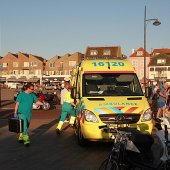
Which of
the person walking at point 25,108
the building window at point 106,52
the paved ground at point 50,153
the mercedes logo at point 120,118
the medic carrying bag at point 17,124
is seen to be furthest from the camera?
the building window at point 106,52

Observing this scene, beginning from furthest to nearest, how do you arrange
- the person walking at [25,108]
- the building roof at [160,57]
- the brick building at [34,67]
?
the brick building at [34,67]
the building roof at [160,57]
the person walking at [25,108]

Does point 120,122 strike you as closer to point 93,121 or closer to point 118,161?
point 93,121

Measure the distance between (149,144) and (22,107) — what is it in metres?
4.78

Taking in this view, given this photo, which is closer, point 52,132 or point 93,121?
point 93,121

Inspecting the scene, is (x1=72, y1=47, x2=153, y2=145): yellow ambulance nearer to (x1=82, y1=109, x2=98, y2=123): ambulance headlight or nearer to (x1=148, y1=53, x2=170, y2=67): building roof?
(x1=82, y1=109, x2=98, y2=123): ambulance headlight

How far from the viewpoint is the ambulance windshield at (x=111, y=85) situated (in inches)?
418

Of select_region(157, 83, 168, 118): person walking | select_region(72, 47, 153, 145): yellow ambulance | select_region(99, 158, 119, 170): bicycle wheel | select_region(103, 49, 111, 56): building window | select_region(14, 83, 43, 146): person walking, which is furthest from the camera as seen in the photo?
select_region(103, 49, 111, 56): building window

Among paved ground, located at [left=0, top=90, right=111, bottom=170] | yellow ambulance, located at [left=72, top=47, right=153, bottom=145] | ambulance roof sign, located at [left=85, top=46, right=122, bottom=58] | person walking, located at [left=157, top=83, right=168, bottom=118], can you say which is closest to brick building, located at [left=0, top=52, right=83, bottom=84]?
ambulance roof sign, located at [left=85, top=46, right=122, bottom=58]

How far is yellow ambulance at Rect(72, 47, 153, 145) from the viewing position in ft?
30.9

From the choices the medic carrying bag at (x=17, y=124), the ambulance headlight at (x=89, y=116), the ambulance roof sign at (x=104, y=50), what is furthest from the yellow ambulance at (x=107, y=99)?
the ambulance roof sign at (x=104, y=50)

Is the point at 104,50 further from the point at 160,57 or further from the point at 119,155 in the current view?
the point at 119,155

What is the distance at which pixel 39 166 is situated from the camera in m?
7.85

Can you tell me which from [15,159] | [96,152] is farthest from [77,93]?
[15,159]

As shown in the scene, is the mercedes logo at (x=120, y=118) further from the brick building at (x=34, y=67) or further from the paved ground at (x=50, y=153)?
the brick building at (x=34, y=67)
